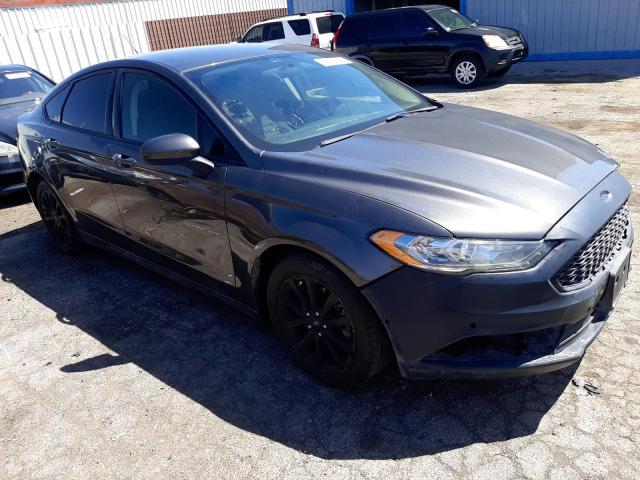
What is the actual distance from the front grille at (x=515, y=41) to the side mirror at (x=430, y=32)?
1596 mm

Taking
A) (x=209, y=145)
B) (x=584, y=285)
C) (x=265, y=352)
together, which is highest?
(x=209, y=145)

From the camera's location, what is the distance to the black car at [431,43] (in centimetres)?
1202

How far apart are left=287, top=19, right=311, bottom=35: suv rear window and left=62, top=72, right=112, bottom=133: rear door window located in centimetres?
1305

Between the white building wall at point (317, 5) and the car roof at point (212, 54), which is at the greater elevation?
the car roof at point (212, 54)

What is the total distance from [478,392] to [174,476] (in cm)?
151

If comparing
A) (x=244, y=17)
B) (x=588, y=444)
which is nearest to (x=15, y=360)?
(x=588, y=444)

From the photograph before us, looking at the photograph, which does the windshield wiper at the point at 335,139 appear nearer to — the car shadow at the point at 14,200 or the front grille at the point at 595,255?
the front grille at the point at 595,255

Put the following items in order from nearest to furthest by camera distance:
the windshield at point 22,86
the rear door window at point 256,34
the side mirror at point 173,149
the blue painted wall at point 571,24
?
1. the side mirror at point 173,149
2. the windshield at point 22,86
3. the blue painted wall at point 571,24
4. the rear door window at point 256,34

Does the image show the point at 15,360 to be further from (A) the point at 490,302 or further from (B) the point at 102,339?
(A) the point at 490,302

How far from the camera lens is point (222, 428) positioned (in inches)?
108

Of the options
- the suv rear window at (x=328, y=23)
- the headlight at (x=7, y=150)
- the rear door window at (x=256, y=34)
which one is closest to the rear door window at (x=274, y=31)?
the rear door window at (x=256, y=34)

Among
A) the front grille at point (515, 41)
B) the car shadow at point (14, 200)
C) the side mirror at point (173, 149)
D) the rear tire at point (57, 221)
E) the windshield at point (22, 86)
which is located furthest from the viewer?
the front grille at point (515, 41)

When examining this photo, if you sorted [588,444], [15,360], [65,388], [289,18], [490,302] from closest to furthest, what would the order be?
[490,302] → [588,444] → [65,388] → [15,360] → [289,18]

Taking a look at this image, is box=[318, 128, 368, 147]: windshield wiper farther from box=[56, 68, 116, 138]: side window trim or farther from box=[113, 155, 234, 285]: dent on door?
box=[56, 68, 116, 138]: side window trim
